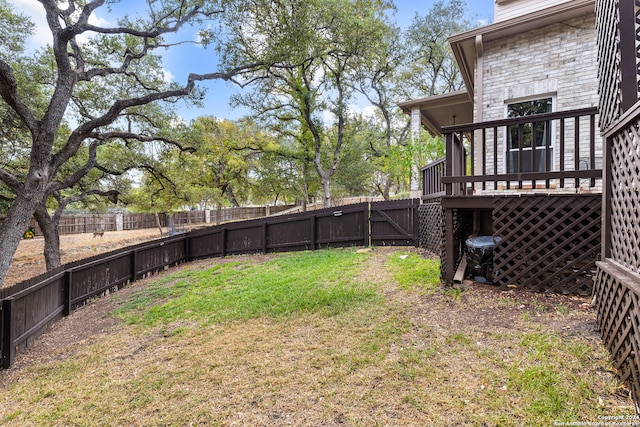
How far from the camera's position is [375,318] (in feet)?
12.3

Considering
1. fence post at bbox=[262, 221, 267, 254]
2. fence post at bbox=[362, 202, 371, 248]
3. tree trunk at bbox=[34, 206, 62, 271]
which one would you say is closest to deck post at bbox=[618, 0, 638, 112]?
fence post at bbox=[362, 202, 371, 248]

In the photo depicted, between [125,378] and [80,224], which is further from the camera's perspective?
[80,224]

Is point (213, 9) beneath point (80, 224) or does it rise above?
above

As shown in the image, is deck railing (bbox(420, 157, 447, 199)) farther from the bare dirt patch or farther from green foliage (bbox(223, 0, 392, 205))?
the bare dirt patch

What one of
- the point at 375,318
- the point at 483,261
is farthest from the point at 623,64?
the point at 375,318

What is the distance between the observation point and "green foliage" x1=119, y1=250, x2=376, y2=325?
15.0 ft


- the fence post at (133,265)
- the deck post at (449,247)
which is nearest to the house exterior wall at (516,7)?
the deck post at (449,247)

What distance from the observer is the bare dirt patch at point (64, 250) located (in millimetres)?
13312

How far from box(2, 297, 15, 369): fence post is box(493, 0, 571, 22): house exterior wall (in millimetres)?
11958

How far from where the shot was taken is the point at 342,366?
2811 mm

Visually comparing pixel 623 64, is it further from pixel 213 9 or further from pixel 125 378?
pixel 213 9

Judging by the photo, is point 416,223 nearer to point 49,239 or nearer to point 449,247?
point 449,247

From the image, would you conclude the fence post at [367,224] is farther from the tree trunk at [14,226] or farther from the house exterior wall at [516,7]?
the tree trunk at [14,226]

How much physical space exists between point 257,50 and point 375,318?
35.8 feet
